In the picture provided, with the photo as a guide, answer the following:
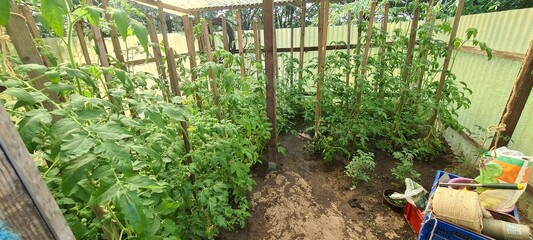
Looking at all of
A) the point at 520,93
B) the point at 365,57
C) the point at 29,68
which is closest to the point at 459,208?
the point at 520,93

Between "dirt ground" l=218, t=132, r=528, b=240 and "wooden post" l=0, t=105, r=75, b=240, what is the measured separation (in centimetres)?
179

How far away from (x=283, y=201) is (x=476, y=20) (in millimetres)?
3575

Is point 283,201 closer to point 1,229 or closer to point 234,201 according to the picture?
point 234,201

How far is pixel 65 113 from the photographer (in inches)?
31.5

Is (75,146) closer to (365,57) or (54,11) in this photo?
(54,11)

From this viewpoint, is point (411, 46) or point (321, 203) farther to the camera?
point (411, 46)

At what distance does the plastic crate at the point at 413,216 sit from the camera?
212 cm

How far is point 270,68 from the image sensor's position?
2.60 m

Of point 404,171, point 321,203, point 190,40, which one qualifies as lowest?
point 321,203

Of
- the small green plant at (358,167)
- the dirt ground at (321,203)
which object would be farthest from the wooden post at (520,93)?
the small green plant at (358,167)

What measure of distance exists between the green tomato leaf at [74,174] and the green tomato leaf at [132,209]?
0.46 ft

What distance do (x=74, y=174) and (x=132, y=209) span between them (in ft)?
0.70

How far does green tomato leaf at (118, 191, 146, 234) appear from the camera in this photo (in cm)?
78

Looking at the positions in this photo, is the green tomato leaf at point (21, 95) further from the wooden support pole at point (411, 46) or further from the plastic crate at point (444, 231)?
the wooden support pole at point (411, 46)
